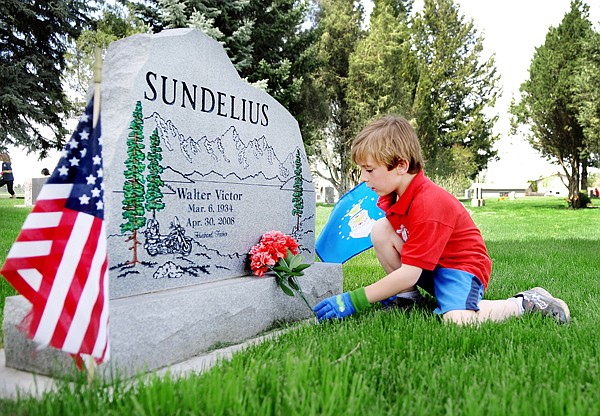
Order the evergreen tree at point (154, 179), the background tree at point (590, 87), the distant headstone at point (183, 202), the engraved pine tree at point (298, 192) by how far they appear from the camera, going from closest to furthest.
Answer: the distant headstone at point (183, 202), the evergreen tree at point (154, 179), the engraved pine tree at point (298, 192), the background tree at point (590, 87)

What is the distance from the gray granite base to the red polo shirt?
3.12 feet

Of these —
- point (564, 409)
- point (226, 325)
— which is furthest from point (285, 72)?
point (564, 409)

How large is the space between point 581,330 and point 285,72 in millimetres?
16728

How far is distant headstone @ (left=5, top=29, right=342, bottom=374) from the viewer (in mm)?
2582

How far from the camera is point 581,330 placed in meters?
2.77

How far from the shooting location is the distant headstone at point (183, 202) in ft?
8.47

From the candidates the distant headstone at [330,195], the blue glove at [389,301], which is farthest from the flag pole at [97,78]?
the distant headstone at [330,195]

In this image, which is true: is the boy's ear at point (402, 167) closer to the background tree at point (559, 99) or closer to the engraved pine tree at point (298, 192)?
the engraved pine tree at point (298, 192)

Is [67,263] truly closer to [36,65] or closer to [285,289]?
[285,289]

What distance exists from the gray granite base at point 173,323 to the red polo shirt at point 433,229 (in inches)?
37.4

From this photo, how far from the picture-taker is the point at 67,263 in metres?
1.88

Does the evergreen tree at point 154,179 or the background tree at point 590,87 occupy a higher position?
the background tree at point 590,87

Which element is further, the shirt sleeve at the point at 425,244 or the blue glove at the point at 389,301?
the blue glove at the point at 389,301

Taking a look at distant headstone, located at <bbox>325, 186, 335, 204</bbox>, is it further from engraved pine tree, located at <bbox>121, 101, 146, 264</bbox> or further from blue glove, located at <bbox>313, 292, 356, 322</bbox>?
engraved pine tree, located at <bbox>121, 101, 146, 264</bbox>
